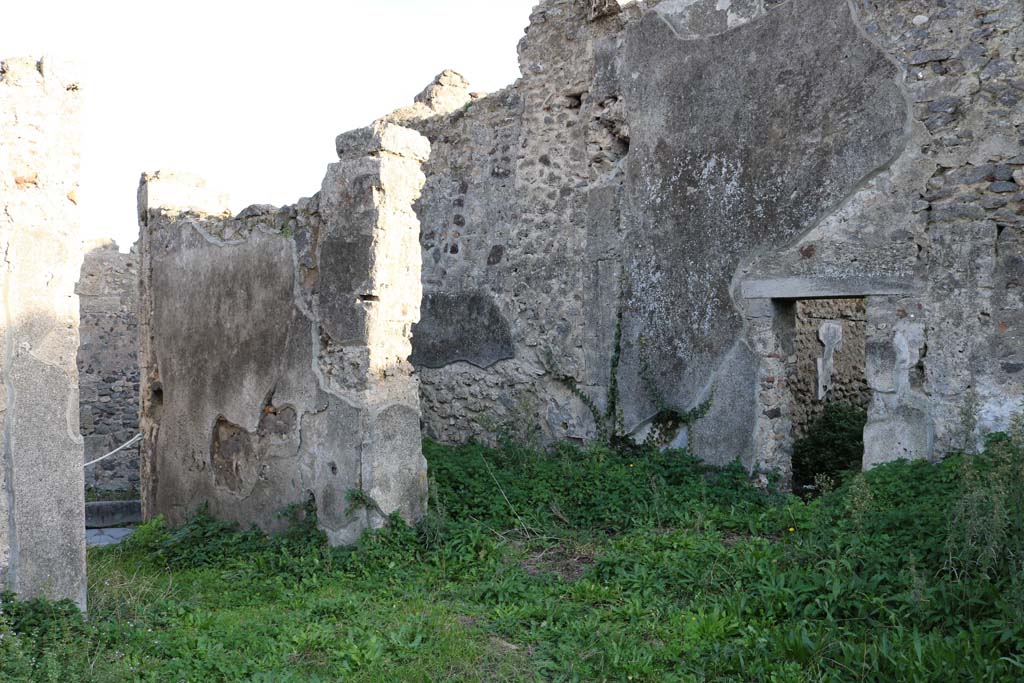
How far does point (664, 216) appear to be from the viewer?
729cm

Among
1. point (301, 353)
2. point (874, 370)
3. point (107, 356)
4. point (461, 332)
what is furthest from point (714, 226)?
point (107, 356)

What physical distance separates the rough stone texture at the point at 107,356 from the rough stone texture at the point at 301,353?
5.12 metres

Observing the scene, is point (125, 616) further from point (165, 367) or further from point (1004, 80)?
point (1004, 80)

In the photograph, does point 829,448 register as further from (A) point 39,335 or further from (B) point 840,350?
(A) point 39,335

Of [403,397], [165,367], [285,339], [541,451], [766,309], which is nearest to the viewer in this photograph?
[403,397]

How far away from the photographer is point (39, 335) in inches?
159

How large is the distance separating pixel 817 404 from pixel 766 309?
10.00 feet

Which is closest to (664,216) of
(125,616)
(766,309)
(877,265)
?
(766,309)

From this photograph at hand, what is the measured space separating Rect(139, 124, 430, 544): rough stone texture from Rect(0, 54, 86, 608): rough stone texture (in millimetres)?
1741

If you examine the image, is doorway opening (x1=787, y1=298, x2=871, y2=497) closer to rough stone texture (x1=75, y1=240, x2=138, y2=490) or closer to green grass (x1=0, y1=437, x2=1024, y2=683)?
green grass (x1=0, y1=437, x2=1024, y2=683)

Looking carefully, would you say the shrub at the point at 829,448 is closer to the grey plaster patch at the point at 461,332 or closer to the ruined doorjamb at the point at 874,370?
the ruined doorjamb at the point at 874,370

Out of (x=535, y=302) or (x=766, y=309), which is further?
(x=535, y=302)

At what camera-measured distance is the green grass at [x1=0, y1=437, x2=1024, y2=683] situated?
365 cm

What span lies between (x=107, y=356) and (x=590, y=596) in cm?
914
